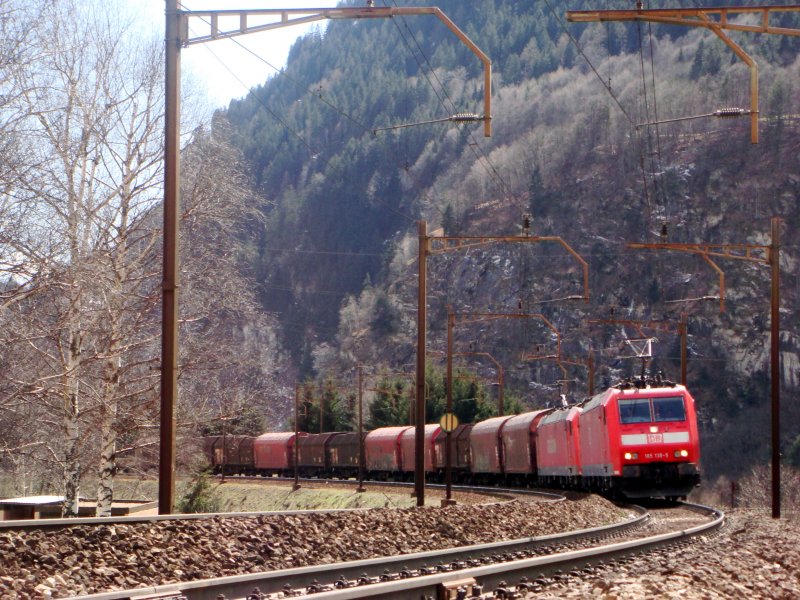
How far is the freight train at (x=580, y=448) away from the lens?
95.2ft

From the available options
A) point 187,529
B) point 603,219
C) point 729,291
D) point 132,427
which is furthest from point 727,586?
point 603,219

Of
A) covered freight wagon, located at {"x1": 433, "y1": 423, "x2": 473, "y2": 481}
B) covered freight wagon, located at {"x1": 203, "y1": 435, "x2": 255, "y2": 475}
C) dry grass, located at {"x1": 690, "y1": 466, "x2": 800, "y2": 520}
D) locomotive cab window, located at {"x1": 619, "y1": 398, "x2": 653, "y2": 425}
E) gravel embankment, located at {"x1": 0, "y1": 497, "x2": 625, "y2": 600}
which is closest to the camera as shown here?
gravel embankment, located at {"x1": 0, "y1": 497, "x2": 625, "y2": 600}

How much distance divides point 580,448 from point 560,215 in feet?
349

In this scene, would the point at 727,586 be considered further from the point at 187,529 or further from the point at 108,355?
the point at 108,355

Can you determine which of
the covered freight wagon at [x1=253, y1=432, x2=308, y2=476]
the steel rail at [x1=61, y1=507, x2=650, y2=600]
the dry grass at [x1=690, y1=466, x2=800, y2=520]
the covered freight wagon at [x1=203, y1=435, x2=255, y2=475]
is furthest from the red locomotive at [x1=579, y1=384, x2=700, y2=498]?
the covered freight wagon at [x1=203, y1=435, x2=255, y2=475]

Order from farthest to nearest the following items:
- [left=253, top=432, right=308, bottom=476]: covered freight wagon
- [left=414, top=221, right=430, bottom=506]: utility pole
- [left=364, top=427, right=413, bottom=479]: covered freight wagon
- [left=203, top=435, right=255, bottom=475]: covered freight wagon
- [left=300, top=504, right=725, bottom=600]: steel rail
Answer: [left=203, top=435, right=255, bottom=475]: covered freight wagon
[left=253, top=432, right=308, bottom=476]: covered freight wagon
[left=364, top=427, right=413, bottom=479]: covered freight wagon
[left=414, top=221, right=430, bottom=506]: utility pole
[left=300, top=504, right=725, bottom=600]: steel rail

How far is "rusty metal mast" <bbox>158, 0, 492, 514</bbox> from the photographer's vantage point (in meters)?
15.2

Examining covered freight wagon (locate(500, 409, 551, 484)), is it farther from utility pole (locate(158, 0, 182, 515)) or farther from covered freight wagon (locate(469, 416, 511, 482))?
utility pole (locate(158, 0, 182, 515))

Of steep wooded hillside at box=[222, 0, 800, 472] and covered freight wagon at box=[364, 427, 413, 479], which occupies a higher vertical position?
steep wooded hillside at box=[222, 0, 800, 472]

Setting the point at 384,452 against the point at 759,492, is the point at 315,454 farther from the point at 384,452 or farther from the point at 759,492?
the point at 759,492

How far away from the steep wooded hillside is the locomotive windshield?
47.4 metres

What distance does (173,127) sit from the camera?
53.6 ft

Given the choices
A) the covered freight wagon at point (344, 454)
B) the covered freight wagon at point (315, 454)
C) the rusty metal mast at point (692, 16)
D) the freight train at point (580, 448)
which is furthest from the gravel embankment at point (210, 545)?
the covered freight wagon at point (315, 454)

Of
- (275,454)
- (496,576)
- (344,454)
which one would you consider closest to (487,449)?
(344,454)
